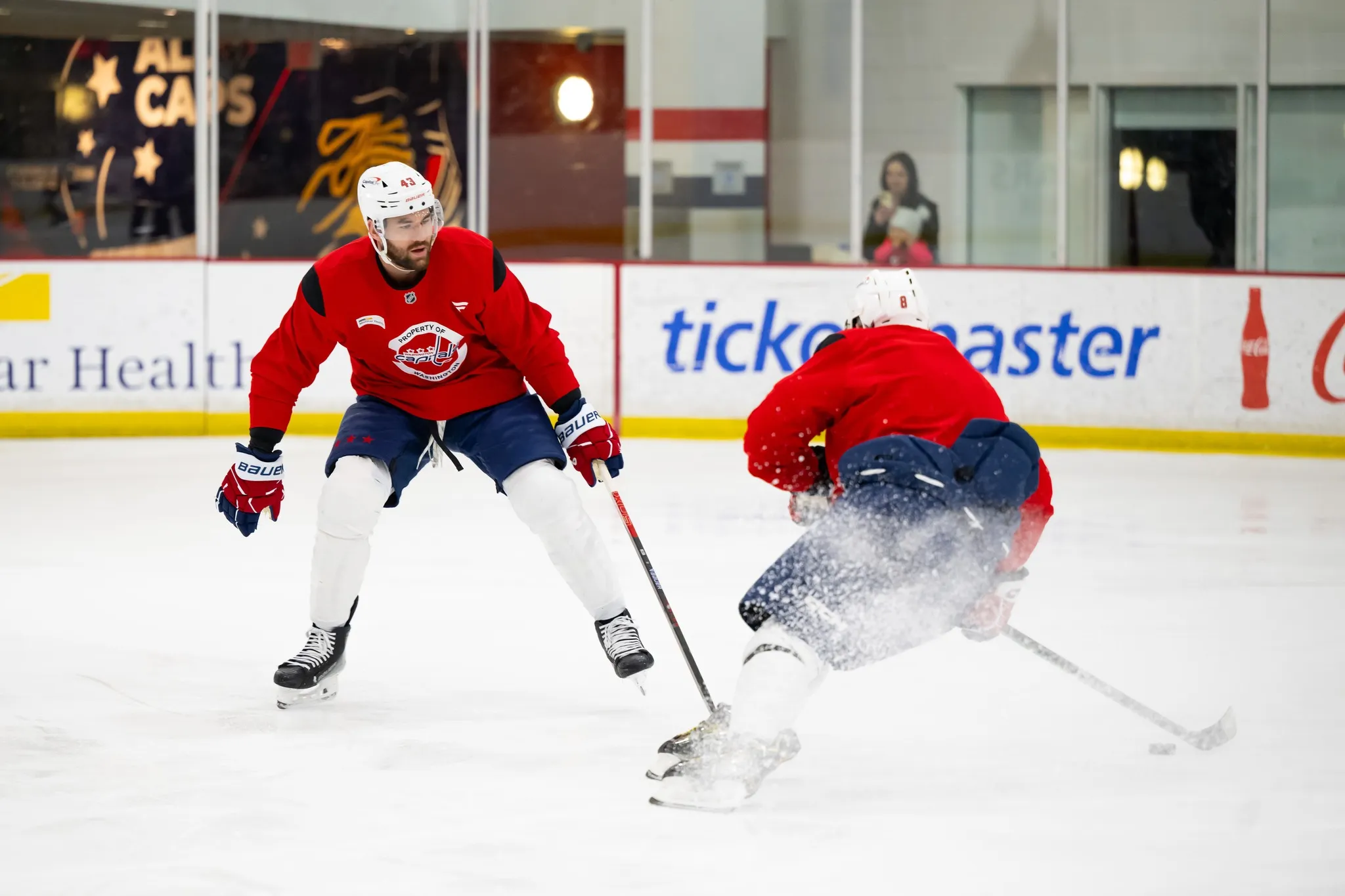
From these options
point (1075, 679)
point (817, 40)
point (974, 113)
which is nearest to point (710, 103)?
point (817, 40)

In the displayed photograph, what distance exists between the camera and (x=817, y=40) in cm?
897

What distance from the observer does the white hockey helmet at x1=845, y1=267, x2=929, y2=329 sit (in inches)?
109

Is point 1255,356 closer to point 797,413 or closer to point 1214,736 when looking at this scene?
point 1214,736

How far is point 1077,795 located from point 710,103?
22.3 ft

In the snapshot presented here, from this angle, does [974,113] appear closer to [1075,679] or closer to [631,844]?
[1075,679]

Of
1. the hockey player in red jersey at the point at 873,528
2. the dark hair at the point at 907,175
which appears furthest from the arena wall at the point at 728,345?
the hockey player in red jersey at the point at 873,528

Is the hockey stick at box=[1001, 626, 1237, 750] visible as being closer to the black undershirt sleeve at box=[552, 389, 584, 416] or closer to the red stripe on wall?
the black undershirt sleeve at box=[552, 389, 584, 416]

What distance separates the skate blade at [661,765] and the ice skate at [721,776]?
58 millimetres

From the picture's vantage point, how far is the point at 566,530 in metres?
3.25

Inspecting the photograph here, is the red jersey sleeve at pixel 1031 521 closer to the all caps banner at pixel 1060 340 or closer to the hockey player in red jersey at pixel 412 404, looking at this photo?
the hockey player in red jersey at pixel 412 404

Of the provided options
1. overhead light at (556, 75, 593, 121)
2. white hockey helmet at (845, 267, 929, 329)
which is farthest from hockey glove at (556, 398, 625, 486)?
overhead light at (556, 75, 593, 121)

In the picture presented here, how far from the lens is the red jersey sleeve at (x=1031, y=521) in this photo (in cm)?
278

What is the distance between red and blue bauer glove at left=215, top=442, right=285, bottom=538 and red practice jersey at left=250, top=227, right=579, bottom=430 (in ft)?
0.22

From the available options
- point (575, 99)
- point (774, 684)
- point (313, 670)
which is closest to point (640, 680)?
point (313, 670)
